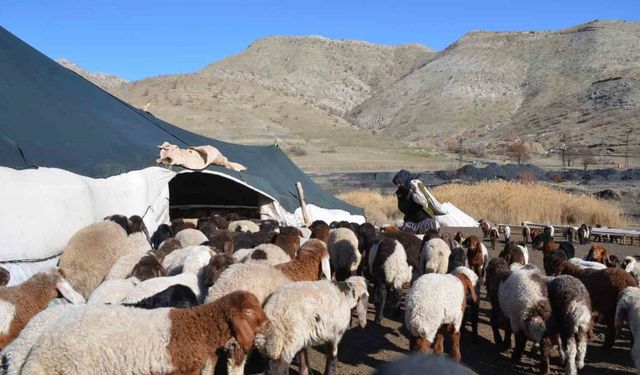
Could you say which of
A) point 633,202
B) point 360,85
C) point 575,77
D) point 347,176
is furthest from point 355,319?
point 360,85

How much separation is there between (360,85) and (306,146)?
8204 cm

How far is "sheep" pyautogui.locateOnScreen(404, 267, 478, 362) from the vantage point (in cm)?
738

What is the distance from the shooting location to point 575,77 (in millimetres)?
99438

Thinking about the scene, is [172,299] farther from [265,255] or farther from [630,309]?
[630,309]

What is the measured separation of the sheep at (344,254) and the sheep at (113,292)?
5074 mm

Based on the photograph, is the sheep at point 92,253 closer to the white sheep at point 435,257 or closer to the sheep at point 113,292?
the sheep at point 113,292

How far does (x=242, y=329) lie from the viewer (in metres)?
5.57

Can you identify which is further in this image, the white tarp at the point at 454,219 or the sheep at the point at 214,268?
the white tarp at the point at 454,219

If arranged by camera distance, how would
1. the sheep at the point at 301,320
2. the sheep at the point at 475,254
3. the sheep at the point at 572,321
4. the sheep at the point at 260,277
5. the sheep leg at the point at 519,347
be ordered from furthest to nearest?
1. the sheep at the point at 475,254
2. the sheep leg at the point at 519,347
3. the sheep at the point at 572,321
4. the sheep at the point at 260,277
5. the sheep at the point at 301,320

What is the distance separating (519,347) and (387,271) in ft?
8.65

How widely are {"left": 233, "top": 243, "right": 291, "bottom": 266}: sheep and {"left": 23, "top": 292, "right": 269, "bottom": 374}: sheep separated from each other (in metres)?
3.12

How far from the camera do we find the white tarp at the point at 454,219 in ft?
83.9

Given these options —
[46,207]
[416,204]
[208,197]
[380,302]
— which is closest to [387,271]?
[380,302]

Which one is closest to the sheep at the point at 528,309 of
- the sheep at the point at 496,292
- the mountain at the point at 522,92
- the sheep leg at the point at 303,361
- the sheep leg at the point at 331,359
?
the sheep at the point at 496,292
